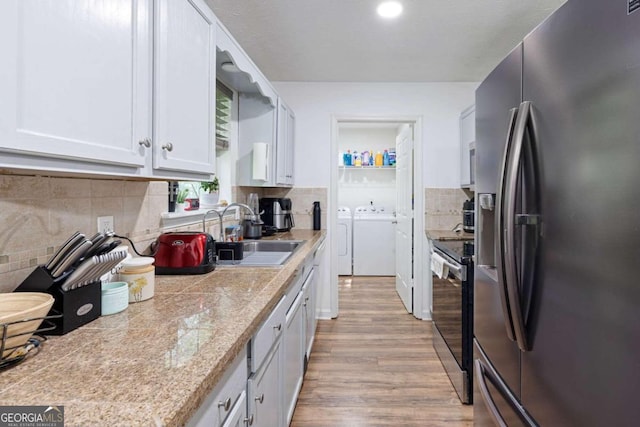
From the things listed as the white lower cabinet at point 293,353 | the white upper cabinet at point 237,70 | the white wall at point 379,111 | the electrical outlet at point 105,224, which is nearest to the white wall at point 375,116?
the white wall at point 379,111

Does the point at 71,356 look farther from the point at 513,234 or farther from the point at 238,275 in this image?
the point at 513,234

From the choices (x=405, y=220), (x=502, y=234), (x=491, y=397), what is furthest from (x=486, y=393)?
(x=405, y=220)

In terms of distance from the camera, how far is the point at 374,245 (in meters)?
5.51

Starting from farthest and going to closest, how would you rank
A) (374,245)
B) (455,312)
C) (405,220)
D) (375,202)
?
(375,202) → (374,245) → (405,220) → (455,312)

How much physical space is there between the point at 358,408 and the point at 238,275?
1165mm

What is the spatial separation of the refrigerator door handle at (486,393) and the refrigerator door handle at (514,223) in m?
0.34

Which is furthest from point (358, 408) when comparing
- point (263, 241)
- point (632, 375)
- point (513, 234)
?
point (632, 375)

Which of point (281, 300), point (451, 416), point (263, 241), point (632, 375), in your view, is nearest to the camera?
point (632, 375)

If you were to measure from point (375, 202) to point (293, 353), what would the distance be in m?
4.37

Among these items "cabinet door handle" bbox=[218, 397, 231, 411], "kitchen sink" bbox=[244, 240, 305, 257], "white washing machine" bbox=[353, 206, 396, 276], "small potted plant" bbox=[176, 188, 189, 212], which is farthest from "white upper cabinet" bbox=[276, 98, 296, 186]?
"cabinet door handle" bbox=[218, 397, 231, 411]

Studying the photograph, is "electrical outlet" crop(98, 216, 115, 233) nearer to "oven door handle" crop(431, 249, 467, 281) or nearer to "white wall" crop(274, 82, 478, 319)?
"oven door handle" crop(431, 249, 467, 281)

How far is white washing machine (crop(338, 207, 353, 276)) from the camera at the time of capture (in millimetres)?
5492

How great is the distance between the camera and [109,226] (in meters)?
1.42

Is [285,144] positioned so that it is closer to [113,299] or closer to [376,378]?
[376,378]
